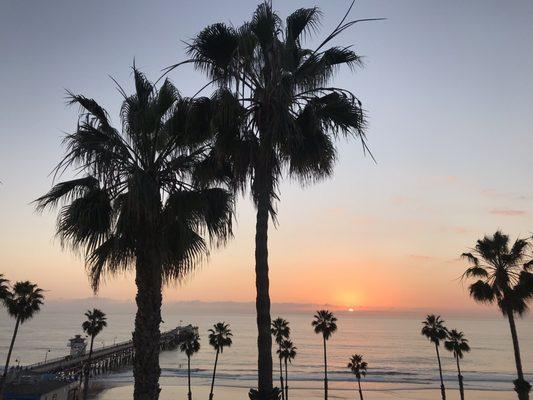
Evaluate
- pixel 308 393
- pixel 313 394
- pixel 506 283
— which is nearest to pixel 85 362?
pixel 308 393

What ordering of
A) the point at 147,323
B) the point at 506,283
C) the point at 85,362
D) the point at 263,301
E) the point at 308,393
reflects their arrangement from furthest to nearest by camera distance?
the point at 85,362 < the point at 308,393 < the point at 506,283 < the point at 147,323 < the point at 263,301

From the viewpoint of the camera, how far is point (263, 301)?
27.7ft

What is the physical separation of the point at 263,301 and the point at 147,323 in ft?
9.72

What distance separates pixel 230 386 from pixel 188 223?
2495 inches

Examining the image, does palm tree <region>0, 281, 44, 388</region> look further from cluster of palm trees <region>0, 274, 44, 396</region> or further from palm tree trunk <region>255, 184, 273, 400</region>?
palm tree trunk <region>255, 184, 273, 400</region>

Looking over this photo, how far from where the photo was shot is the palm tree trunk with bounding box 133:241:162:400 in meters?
9.28

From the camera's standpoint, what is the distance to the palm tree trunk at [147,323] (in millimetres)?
9281

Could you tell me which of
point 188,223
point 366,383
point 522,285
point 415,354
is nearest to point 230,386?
point 366,383

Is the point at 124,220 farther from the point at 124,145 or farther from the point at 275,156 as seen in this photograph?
the point at 275,156

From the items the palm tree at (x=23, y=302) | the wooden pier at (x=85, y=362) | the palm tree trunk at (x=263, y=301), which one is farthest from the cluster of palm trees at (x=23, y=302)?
the palm tree trunk at (x=263, y=301)

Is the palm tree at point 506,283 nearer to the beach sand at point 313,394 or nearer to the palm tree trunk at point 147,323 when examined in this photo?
the palm tree trunk at point 147,323

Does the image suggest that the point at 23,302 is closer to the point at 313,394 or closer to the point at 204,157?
the point at 204,157

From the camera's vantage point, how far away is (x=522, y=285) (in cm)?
2209

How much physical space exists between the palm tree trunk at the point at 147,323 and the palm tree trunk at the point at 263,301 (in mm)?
2613
